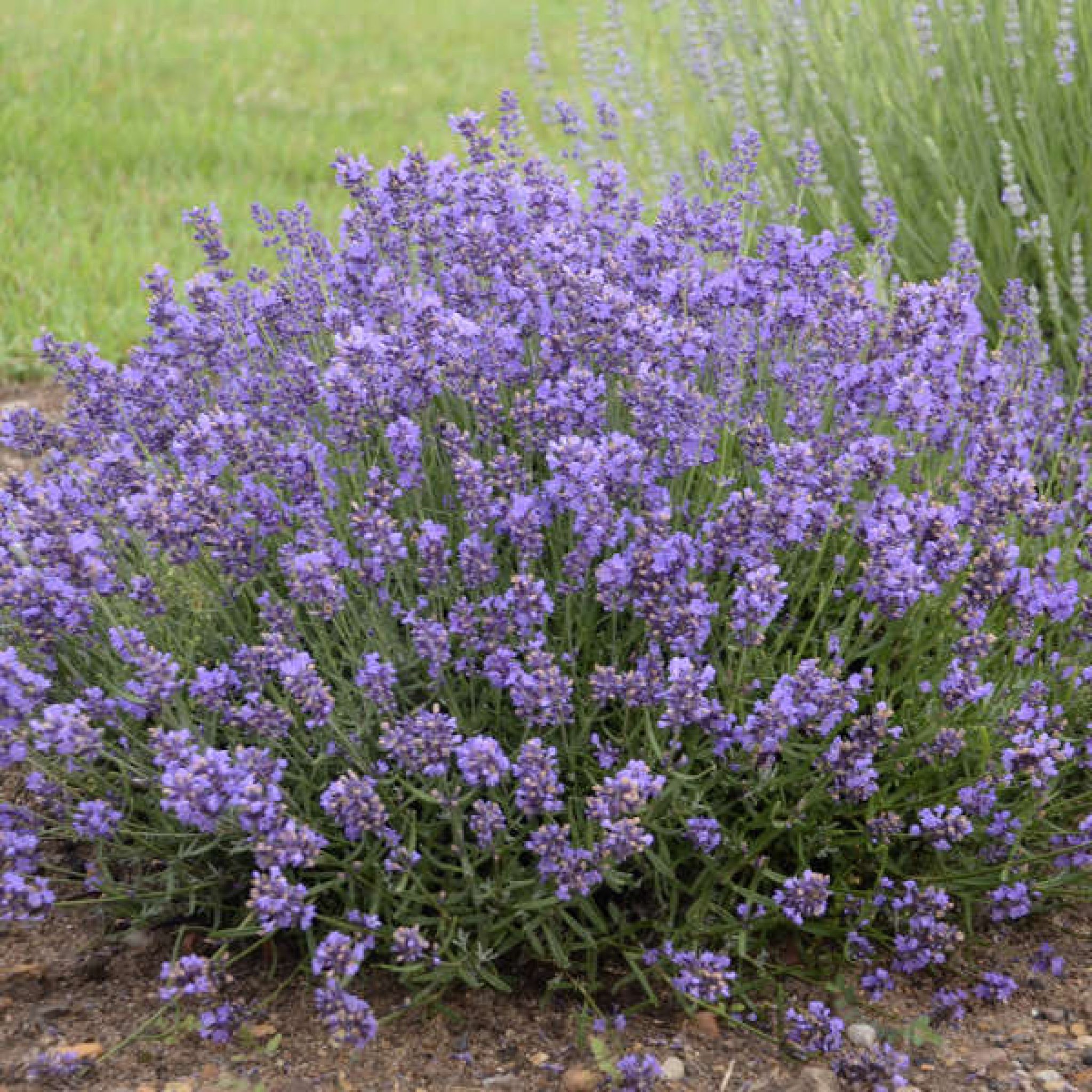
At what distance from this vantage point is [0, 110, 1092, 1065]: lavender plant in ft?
7.18

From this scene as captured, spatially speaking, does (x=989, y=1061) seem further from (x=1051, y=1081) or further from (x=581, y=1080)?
(x=581, y=1080)

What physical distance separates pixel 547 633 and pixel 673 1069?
0.83 meters

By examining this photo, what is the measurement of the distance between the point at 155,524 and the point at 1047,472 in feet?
8.33

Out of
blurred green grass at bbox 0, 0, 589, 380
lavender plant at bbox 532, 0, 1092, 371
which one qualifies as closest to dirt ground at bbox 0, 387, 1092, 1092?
lavender plant at bbox 532, 0, 1092, 371

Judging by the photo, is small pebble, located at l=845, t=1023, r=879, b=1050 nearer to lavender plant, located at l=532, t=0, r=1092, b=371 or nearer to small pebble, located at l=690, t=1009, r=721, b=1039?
small pebble, located at l=690, t=1009, r=721, b=1039

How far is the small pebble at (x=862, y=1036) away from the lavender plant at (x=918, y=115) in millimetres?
2581

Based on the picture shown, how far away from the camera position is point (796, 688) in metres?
2.25

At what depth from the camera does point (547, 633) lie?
2584 millimetres

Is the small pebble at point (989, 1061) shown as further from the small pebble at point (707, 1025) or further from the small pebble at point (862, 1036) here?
the small pebble at point (707, 1025)

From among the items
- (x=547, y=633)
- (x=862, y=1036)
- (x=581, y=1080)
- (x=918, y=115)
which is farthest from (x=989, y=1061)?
(x=918, y=115)

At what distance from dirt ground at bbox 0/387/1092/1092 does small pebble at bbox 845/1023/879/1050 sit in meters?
0.02

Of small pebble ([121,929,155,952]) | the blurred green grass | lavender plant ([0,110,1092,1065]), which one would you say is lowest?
small pebble ([121,929,155,952])

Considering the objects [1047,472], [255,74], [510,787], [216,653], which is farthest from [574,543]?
[255,74]

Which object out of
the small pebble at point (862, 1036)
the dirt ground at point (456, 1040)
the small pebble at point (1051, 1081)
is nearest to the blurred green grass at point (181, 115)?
the dirt ground at point (456, 1040)
